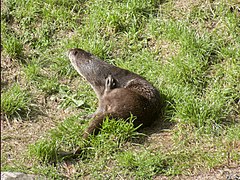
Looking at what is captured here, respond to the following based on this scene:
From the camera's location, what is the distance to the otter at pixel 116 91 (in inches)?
270

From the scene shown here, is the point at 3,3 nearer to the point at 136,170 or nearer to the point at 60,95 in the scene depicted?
the point at 60,95

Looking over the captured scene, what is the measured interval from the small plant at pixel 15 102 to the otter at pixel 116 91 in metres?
0.71

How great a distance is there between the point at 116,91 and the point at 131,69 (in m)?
Result: 0.73

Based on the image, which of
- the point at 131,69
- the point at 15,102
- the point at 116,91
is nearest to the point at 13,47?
the point at 15,102

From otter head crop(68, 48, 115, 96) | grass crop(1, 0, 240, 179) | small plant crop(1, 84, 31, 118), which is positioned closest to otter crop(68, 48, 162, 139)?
otter head crop(68, 48, 115, 96)

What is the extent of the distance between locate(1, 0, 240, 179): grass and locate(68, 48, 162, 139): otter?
14cm

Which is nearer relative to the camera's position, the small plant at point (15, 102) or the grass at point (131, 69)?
the grass at point (131, 69)

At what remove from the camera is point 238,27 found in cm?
791

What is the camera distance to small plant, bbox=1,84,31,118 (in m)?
7.17

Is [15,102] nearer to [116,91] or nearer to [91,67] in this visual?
[91,67]

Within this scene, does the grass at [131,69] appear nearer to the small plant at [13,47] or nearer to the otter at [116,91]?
the small plant at [13,47]

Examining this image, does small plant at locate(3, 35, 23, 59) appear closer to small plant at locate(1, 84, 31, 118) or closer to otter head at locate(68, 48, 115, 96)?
small plant at locate(1, 84, 31, 118)

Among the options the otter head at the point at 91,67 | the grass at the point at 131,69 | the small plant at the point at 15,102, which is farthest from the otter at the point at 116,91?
the small plant at the point at 15,102

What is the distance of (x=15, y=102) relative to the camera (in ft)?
23.8
